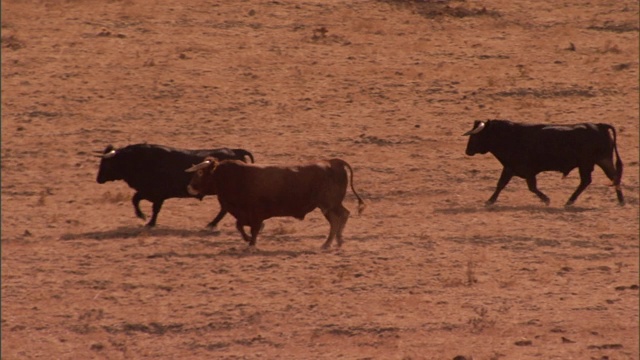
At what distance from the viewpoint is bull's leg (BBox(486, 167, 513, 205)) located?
2238 cm

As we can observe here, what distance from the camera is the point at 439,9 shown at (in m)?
34.8

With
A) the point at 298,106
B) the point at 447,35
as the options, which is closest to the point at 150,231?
the point at 298,106

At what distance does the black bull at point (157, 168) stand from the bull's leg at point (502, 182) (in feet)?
12.5

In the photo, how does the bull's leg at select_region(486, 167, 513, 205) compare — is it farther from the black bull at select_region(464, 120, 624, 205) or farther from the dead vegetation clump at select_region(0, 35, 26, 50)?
the dead vegetation clump at select_region(0, 35, 26, 50)

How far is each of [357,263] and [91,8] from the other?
17718mm

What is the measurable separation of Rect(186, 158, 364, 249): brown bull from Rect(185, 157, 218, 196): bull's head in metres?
0.06

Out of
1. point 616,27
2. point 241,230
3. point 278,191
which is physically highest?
point 278,191

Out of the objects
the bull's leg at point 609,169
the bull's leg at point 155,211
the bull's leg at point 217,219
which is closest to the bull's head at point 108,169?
the bull's leg at point 155,211

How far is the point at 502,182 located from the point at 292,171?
4683mm

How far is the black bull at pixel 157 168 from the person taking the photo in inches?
819

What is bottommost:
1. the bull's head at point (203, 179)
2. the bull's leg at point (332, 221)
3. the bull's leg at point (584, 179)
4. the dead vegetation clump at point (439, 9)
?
the dead vegetation clump at point (439, 9)

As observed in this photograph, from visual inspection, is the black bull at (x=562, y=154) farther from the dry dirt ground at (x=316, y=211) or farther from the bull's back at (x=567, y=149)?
the dry dirt ground at (x=316, y=211)

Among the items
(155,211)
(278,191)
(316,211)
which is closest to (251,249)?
(278,191)

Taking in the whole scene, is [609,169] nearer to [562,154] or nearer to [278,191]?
[562,154]
